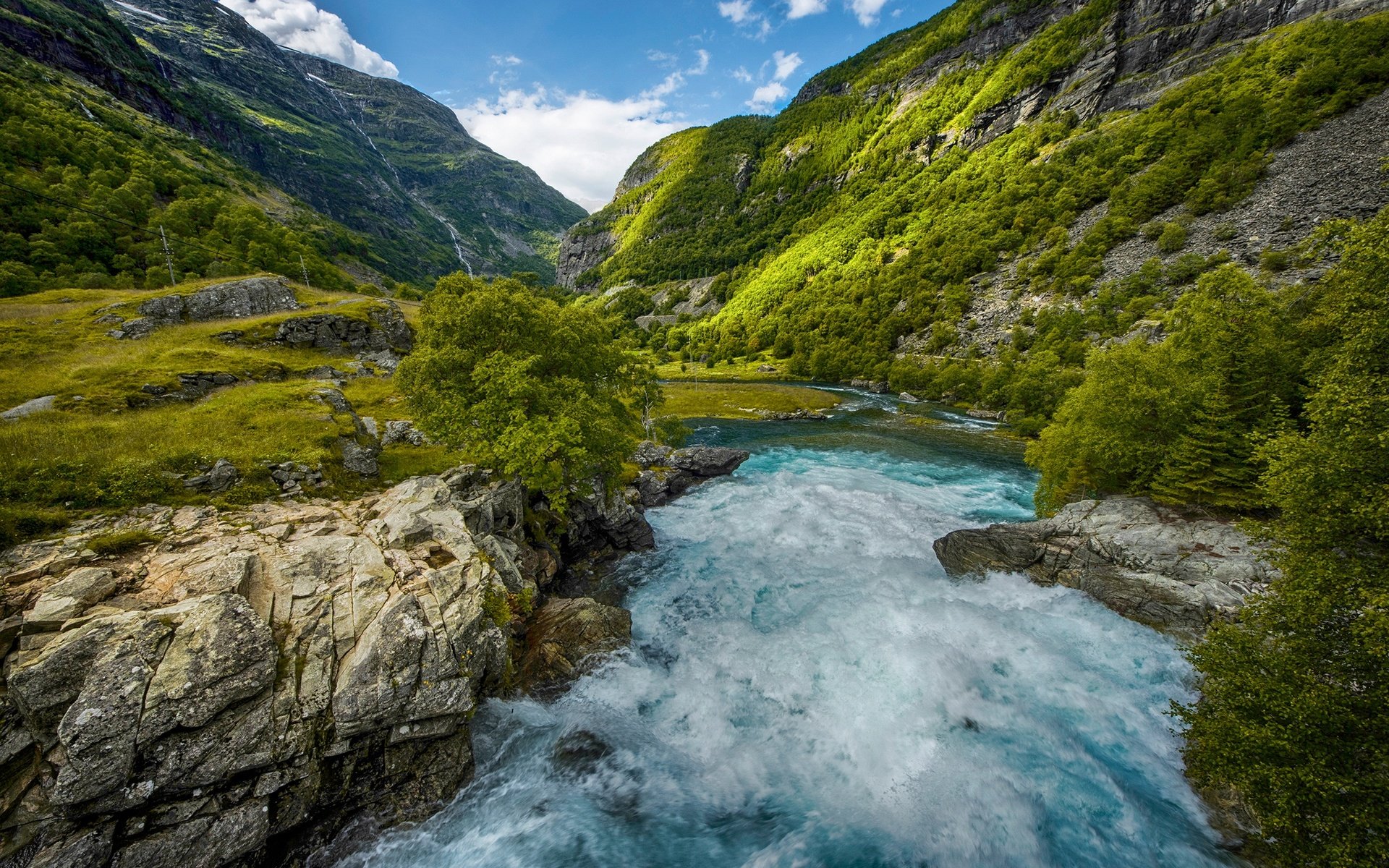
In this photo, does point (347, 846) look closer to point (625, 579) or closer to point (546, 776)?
point (546, 776)

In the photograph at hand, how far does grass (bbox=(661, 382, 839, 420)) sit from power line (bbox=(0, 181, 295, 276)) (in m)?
73.0

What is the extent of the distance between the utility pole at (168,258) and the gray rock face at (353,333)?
2753 centimetres

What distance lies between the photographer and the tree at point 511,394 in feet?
76.8

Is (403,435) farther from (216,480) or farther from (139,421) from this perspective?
(216,480)

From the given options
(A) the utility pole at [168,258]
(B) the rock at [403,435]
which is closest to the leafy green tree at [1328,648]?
(B) the rock at [403,435]

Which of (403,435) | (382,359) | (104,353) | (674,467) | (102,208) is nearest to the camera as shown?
(403,435)

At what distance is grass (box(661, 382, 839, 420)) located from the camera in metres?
78.6

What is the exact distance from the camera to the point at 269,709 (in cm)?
1105

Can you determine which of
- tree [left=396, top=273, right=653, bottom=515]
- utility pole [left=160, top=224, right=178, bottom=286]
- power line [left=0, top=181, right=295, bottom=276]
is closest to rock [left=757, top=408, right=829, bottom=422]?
tree [left=396, top=273, right=653, bottom=515]

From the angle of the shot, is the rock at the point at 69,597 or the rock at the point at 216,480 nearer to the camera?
the rock at the point at 69,597

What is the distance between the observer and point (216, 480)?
17.6 meters

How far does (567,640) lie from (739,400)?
7353cm

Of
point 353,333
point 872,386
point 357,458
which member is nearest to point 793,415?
point 872,386

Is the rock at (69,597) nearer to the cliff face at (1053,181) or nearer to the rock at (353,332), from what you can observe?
the rock at (353,332)
